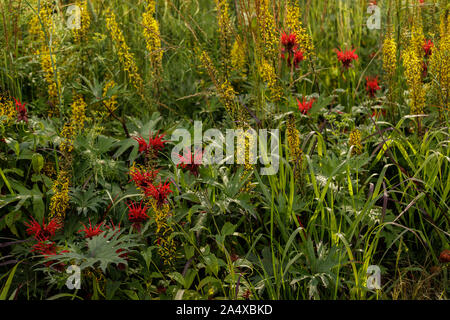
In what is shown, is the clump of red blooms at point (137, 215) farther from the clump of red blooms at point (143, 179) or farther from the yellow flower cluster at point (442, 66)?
the yellow flower cluster at point (442, 66)

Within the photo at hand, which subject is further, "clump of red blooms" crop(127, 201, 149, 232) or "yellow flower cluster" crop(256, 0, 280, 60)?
"yellow flower cluster" crop(256, 0, 280, 60)

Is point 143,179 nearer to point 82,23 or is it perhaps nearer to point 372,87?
point 82,23

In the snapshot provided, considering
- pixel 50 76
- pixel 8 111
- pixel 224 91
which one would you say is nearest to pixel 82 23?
pixel 50 76

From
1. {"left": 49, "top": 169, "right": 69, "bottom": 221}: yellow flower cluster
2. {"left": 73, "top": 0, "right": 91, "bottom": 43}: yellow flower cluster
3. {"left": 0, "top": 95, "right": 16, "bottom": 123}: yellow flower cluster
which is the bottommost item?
{"left": 49, "top": 169, "right": 69, "bottom": 221}: yellow flower cluster

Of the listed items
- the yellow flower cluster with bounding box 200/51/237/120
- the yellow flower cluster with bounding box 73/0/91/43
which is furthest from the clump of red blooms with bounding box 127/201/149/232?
the yellow flower cluster with bounding box 73/0/91/43

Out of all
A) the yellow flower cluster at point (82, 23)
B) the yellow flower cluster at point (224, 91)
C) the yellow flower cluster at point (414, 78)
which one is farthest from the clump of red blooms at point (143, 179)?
the yellow flower cluster at point (414, 78)

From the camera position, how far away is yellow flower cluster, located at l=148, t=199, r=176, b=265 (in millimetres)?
1781

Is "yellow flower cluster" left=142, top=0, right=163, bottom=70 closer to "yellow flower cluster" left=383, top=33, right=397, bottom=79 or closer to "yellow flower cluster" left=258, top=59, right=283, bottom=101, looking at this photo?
"yellow flower cluster" left=258, top=59, right=283, bottom=101

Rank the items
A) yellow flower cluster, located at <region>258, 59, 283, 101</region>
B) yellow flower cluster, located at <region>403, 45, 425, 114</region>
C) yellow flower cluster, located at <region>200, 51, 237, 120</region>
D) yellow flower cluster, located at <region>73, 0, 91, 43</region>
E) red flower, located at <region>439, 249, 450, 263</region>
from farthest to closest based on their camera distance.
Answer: yellow flower cluster, located at <region>73, 0, 91, 43</region>
yellow flower cluster, located at <region>403, 45, 425, 114</region>
yellow flower cluster, located at <region>258, 59, 283, 101</region>
yellow flower cluster, located at <region>200, 51, 237, 120</region>
red flower, located at <region>439, 249, 450, 263</region>

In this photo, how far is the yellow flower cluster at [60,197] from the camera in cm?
188

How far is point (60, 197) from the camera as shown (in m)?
1.88

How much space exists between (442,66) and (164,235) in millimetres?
1565

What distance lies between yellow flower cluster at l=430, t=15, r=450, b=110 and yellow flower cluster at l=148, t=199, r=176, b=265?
1.44 meters
